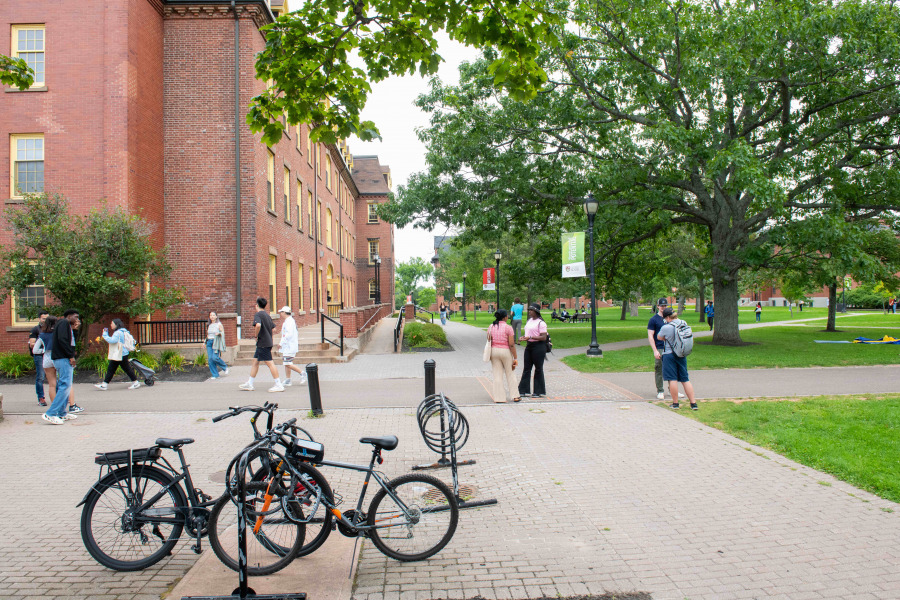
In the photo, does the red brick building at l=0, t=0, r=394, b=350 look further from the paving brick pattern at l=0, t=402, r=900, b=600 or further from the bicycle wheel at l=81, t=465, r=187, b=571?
the bicycle wheel at l=81, t=465, r=187, b=571

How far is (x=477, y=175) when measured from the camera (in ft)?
70.9

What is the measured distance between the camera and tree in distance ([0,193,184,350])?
13.7 metres

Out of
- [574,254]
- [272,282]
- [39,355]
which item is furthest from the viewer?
[272,282]

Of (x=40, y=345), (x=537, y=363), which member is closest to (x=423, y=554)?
(x=537, y=363)

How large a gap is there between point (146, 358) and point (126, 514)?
1236 cm

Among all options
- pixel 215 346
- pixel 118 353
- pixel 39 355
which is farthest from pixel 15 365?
pixel 215 346

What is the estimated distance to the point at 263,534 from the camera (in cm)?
384

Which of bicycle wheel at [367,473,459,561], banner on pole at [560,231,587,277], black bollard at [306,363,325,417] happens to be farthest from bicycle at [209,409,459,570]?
banner on pole at [560,231,587,277]

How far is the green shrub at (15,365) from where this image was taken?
1412 centimetres

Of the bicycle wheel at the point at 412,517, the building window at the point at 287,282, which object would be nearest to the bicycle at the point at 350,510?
the bicycle wheel at the point at 412,517

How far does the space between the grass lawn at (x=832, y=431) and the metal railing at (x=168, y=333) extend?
13.6 m

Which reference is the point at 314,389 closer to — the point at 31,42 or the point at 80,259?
the point at 80,259

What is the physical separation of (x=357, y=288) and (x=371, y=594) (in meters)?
48.4

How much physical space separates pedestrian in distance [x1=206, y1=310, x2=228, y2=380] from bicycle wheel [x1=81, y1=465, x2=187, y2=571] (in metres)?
10.6
